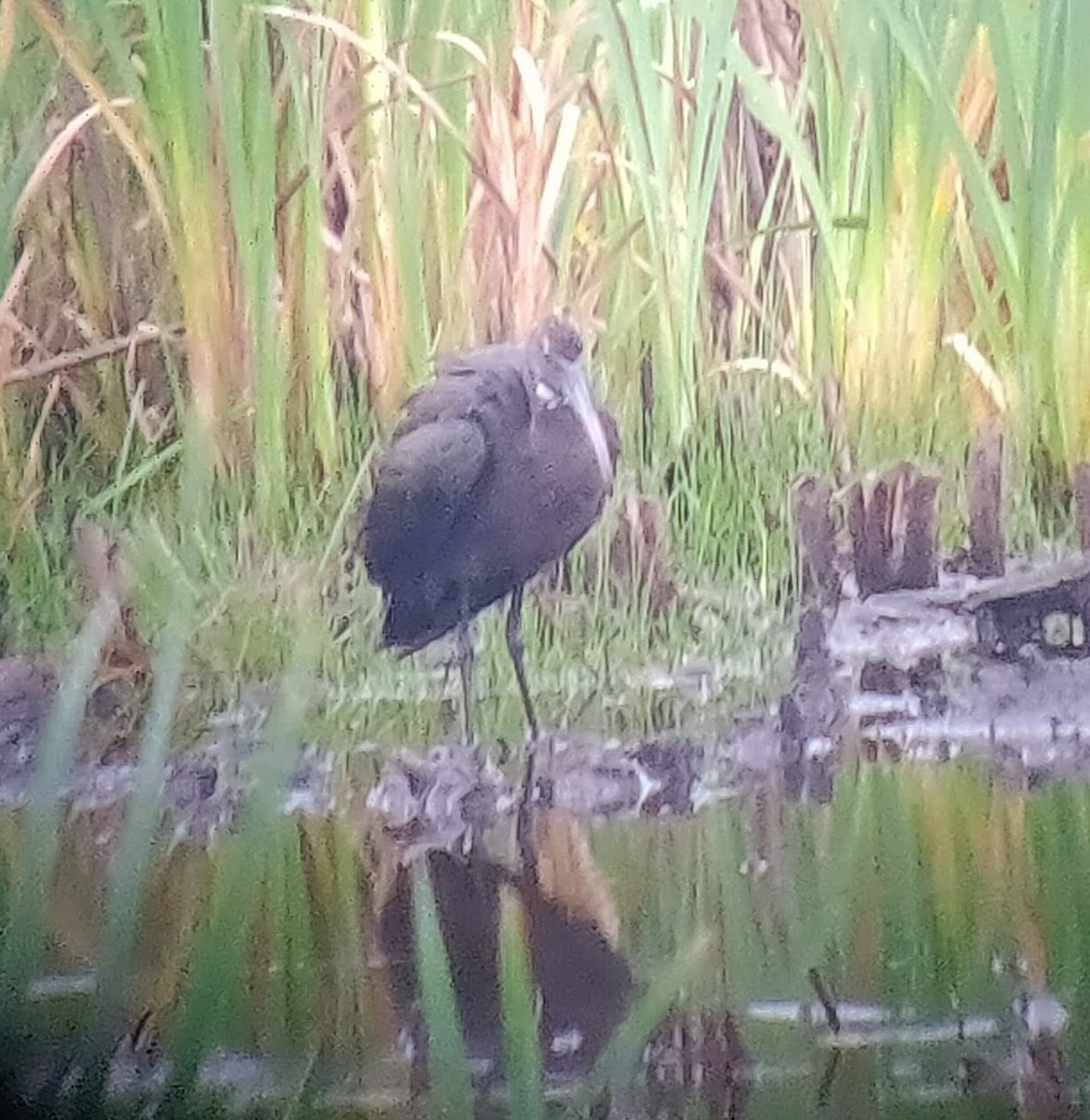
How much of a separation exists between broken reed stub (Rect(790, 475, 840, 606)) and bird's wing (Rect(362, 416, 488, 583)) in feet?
0.71

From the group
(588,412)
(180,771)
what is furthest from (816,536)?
(180,771)

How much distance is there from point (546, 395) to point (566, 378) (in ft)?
0.06

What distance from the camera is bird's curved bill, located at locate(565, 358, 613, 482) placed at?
79 centimetres

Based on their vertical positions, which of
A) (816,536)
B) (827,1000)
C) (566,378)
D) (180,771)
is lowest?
(827,1000)

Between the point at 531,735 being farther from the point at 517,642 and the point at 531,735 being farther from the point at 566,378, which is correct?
the point at 566,378

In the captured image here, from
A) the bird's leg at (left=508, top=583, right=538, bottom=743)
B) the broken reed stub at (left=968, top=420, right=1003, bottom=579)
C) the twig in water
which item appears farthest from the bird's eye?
the twig in water

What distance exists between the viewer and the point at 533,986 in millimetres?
819

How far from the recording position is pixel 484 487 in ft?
2.63

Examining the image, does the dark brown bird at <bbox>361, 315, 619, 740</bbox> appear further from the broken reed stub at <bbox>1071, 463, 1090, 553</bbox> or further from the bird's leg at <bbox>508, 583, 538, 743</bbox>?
the broken reed stub at <bbox>1071, 463, 1090, 553</bbox>

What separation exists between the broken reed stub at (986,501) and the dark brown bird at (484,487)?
243 mm

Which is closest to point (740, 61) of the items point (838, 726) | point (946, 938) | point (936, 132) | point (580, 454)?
point (936, 132)

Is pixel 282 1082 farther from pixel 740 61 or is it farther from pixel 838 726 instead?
pixel 740 61

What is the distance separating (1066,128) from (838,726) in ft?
1.39

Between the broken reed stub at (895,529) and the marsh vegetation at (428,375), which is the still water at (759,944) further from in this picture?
the broken reed stub at (895,529)
